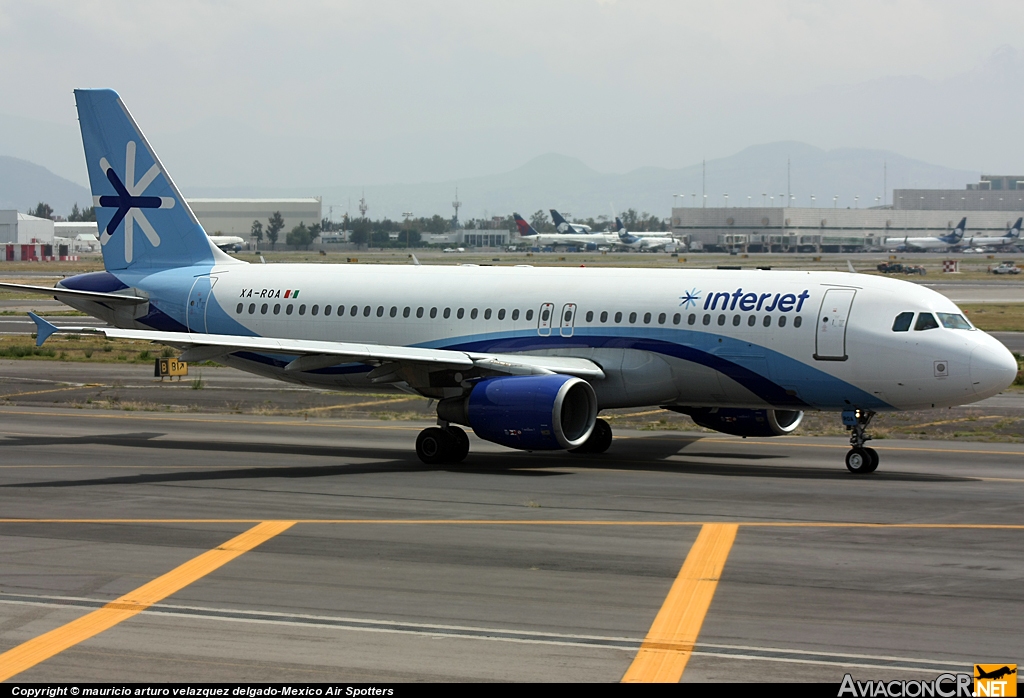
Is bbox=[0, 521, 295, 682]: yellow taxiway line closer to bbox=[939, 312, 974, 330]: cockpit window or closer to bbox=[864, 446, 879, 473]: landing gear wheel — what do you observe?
bbox=[864, 446, 879, 473]: landing gear wheel

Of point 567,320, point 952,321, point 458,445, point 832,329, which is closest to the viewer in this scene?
point 952,321

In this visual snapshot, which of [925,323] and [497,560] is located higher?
[925,323]

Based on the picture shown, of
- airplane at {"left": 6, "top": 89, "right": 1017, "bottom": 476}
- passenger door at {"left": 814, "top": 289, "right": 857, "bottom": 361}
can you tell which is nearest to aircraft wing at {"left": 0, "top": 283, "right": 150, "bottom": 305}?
airplane at {"left": 6, "top": 89, "right": 1017, "bottom": 476}

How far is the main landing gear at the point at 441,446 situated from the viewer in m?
29.3

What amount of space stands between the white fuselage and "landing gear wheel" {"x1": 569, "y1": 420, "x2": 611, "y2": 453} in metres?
1.93

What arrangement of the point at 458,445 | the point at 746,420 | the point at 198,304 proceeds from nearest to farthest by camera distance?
the point at 458,445
the point at 746,420
the point at 198,304

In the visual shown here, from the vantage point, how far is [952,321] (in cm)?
2736

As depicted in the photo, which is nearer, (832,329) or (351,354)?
(832,329)

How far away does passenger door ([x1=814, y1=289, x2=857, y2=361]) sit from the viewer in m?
27.5

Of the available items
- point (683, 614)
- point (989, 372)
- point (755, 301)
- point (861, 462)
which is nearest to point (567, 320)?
point (755, 301)

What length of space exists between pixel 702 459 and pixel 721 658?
1687 cm

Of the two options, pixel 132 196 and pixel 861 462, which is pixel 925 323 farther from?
pixel 132 196

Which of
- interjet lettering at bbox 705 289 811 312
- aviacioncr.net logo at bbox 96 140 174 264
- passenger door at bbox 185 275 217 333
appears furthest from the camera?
aviacioncr.net logo at bbox 96 140 174 264

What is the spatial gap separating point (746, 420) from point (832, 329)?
14.3 feet
